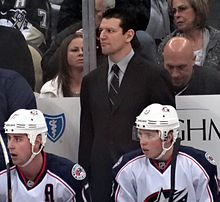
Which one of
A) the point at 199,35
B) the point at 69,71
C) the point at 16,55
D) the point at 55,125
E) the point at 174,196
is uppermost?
the point at 199,35

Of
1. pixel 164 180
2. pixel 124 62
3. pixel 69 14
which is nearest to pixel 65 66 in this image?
pixel 69 14

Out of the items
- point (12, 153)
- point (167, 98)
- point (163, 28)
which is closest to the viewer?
point (12, 153)

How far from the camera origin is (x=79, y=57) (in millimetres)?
6398

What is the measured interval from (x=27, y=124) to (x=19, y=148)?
0.48 feet

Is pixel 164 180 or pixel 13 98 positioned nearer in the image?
pixel 164 180

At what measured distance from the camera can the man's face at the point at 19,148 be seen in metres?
5.25

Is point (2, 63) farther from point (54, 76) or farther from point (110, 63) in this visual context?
point (110, 63)

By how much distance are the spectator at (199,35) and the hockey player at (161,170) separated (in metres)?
0.84

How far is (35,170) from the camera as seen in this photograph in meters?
5.35

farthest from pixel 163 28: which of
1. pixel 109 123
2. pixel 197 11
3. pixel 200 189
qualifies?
pixel 200 189

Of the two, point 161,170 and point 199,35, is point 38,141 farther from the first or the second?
point 199,35

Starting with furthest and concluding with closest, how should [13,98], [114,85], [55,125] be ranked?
[55,125]
[114,85]
[13,98]

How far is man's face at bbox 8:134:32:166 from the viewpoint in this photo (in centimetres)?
525

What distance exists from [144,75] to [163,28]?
17.4 inches
